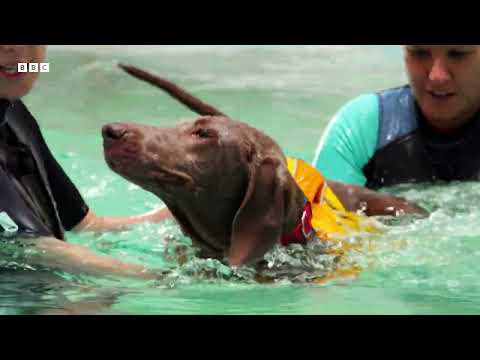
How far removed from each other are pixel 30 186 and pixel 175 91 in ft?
2.79

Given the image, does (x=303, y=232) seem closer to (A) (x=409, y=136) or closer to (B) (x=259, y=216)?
(B) (x=259, y=216)

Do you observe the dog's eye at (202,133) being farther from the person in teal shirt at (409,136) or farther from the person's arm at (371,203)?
the person in teal shirt at (409,136)

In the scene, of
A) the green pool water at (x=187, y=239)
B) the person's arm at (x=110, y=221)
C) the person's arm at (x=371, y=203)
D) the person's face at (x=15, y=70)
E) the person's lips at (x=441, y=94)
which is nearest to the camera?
the green pool water at (x=187, y=239)

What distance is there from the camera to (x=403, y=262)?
4.26m

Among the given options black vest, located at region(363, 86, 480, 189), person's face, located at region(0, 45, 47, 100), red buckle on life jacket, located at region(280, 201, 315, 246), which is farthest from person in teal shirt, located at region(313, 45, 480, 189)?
person's face, located at region(0, 45, 47, 100)

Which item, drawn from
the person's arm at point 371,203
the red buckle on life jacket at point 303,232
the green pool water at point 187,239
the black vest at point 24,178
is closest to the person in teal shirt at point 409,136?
the green pool water at point 187,239

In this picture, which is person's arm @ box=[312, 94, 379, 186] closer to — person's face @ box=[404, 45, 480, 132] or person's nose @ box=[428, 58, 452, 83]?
person's face @ box=[404, 45, 480, 132]

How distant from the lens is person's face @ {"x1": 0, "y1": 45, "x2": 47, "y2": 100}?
12.1 ft

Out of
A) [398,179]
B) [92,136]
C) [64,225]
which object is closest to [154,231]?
[64,225]

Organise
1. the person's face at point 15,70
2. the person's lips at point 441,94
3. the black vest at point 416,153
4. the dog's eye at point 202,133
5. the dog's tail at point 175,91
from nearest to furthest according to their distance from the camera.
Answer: the person's face at point 15,70 < the dog's eye at point 202,133 < the dog's tail at point 175,91 < the person's lips at point 441,94 < the black vest at point 416,153

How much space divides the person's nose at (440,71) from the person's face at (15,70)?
252 centimetres

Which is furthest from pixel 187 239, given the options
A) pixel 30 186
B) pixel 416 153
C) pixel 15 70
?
pixel 416 153

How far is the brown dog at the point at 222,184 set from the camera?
151 inches

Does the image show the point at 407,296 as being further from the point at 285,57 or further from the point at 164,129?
the point at 285,57
